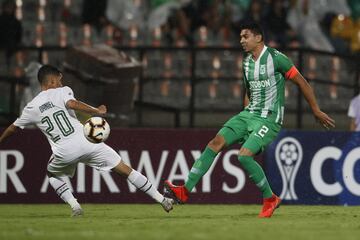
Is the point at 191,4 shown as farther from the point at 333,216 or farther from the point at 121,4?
the point at 333,216

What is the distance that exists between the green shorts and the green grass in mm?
790

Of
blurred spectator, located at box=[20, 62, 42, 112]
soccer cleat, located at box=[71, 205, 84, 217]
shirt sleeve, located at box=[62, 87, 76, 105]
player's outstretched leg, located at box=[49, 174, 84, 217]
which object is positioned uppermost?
shirt sleeve, located at box=[62, 87, 76, 105]

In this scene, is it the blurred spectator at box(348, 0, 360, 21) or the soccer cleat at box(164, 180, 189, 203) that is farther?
the blurred spectator at box(348, 0, 360, 21)

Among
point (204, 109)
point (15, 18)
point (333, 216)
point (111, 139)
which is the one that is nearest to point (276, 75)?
point (333, 216)

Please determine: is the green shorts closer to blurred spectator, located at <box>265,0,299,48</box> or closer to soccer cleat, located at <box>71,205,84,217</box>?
soccer cleat, located at <box>71,205,84,217</box>

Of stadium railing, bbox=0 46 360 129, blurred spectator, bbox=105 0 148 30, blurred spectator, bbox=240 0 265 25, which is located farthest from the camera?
blurred spectator, bbox=105 0 148 30

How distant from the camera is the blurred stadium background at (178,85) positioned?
14750mm

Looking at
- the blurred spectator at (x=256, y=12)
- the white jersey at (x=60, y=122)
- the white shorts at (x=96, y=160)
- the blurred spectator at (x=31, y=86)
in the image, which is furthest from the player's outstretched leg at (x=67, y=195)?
the blurred spectator at (x=256, y=12)

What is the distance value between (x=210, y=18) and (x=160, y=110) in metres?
3.85

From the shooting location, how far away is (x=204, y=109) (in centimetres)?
1655

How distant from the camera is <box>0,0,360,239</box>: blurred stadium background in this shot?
48.4ft

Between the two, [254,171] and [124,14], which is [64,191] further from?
[124,14]

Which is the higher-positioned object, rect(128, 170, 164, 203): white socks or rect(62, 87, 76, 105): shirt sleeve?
rect(62, 87, 76, 105): shirt sleeve

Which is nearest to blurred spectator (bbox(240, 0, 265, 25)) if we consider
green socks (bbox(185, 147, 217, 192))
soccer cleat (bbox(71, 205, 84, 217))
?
green socks (bbox(185, 147, 217, 192))
